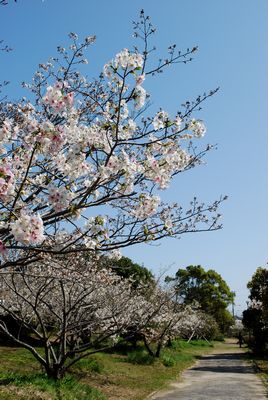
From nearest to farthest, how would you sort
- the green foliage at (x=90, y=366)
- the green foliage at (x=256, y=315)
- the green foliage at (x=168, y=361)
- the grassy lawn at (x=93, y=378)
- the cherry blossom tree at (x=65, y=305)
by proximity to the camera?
the grassy lawn at (x=93, y=378)
the cherry blossom tree at (x=65, y=305)
the green foliage at (x=90, y=366)
the green foliage at (x=168, y=361)
the green foliage at (x=256, y=315)

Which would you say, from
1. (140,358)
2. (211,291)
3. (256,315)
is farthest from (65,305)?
(211,291)

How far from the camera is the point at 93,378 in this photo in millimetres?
14641

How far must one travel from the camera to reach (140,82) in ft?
16.3

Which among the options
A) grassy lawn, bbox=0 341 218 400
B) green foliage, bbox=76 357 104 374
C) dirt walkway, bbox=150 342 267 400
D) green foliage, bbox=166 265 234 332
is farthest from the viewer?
green foliage, bbox=166 265 234 332

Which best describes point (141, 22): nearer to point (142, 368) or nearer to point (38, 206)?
point (38, 206)

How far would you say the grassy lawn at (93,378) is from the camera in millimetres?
9273

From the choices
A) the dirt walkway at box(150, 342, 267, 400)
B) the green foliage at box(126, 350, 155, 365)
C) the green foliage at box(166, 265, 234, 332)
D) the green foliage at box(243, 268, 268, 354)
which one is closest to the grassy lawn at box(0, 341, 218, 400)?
→ the green foliage at box(126, 350, 155, 365)

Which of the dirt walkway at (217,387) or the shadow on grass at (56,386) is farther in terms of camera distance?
the dirt walkway at (217,387)

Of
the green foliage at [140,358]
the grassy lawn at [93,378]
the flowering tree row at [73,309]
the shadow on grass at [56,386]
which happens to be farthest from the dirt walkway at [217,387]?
the shadow on grass at [56,386]

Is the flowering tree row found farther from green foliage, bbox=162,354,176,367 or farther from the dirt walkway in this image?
the dirt walkway

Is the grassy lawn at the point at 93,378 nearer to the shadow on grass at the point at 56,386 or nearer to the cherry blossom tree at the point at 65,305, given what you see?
the shadow on grass at the point at 56,386

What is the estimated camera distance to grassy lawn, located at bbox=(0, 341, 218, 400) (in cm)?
927

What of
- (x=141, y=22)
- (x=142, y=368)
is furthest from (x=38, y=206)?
(x=142, y=368)

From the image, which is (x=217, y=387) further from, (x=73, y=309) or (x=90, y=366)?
(x=73, y=309)
